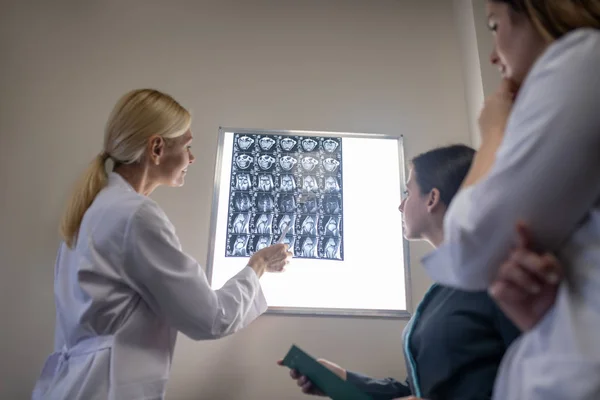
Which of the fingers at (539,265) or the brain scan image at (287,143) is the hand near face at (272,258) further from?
the fingers at (539,265)

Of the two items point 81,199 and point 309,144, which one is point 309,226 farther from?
point 81,199

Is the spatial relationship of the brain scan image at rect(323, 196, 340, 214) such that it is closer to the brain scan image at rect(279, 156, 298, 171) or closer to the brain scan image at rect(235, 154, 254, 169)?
the brain scan image at rect(279, 156, 298, 171)

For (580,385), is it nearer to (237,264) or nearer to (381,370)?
(381,370)

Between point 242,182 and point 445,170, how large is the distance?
0.75 metres

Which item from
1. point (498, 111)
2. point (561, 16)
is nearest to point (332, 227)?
point (498, 111)

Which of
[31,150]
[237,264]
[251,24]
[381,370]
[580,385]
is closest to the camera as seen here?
[580,385]

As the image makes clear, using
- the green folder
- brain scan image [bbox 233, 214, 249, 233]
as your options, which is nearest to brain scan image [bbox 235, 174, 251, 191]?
brain scan image [bbox 233, 214, 249, 233]

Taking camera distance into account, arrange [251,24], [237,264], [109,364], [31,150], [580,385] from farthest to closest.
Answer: [251,24]
[31,150]
[237,264]
[109,364]
[580,385]

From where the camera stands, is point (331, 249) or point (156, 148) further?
point (331, 249)

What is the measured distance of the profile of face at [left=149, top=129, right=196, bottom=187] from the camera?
123cm

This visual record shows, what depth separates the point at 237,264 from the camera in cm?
153

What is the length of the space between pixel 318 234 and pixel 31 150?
1.07 metres

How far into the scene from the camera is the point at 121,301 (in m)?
1.01

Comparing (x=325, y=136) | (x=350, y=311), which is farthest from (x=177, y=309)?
(x=325, y=136)
